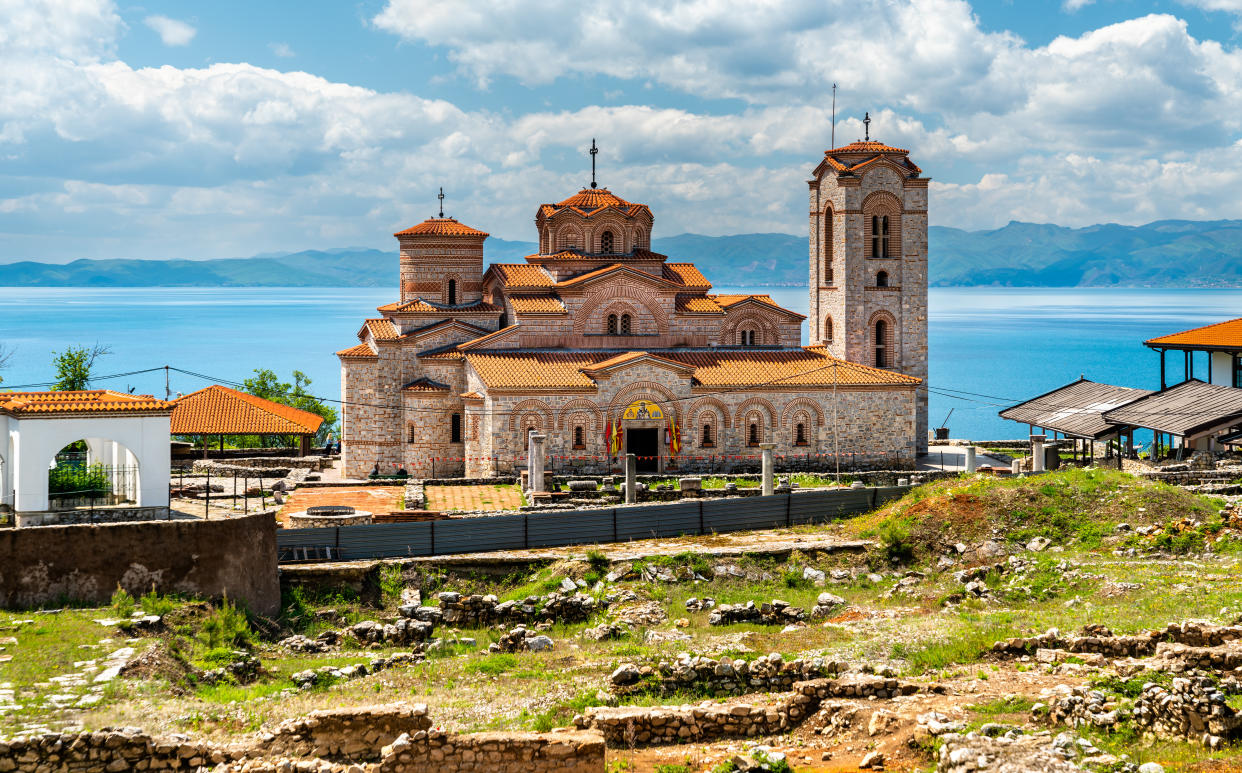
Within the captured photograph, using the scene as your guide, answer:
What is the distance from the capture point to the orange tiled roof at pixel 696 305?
4100 centimetres

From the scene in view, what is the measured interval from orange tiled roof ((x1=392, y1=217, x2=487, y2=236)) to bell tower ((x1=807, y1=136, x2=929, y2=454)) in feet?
42.0

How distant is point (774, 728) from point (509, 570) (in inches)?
415

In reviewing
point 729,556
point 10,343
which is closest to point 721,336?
point 729,556

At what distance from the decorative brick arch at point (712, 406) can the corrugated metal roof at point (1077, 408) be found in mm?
8976

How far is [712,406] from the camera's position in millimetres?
37969

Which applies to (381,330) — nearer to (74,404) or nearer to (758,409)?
(758,409)

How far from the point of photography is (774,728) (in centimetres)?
1438

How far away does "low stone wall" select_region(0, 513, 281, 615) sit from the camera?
62.5ft

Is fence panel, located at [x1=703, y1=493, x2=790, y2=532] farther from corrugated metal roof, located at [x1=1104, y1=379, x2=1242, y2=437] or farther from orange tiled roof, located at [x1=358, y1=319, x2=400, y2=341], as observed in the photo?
orange tiled roof, located at [x1=358, y1=319, x2=400, y2=341]

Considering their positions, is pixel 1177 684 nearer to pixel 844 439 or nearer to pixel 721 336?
pixel 844 439

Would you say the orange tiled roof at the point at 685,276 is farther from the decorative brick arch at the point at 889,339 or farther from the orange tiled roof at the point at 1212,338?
the orange tiled roof at the point at 1212,338

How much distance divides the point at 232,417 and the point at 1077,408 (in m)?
27.7

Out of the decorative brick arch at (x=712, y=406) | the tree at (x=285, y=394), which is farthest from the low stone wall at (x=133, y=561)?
the tree at (x=285, y=394)

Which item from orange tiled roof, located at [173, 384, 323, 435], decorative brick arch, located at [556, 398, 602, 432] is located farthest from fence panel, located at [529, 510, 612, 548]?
orange tiled roof, located at [173, 384, 323, 435]
